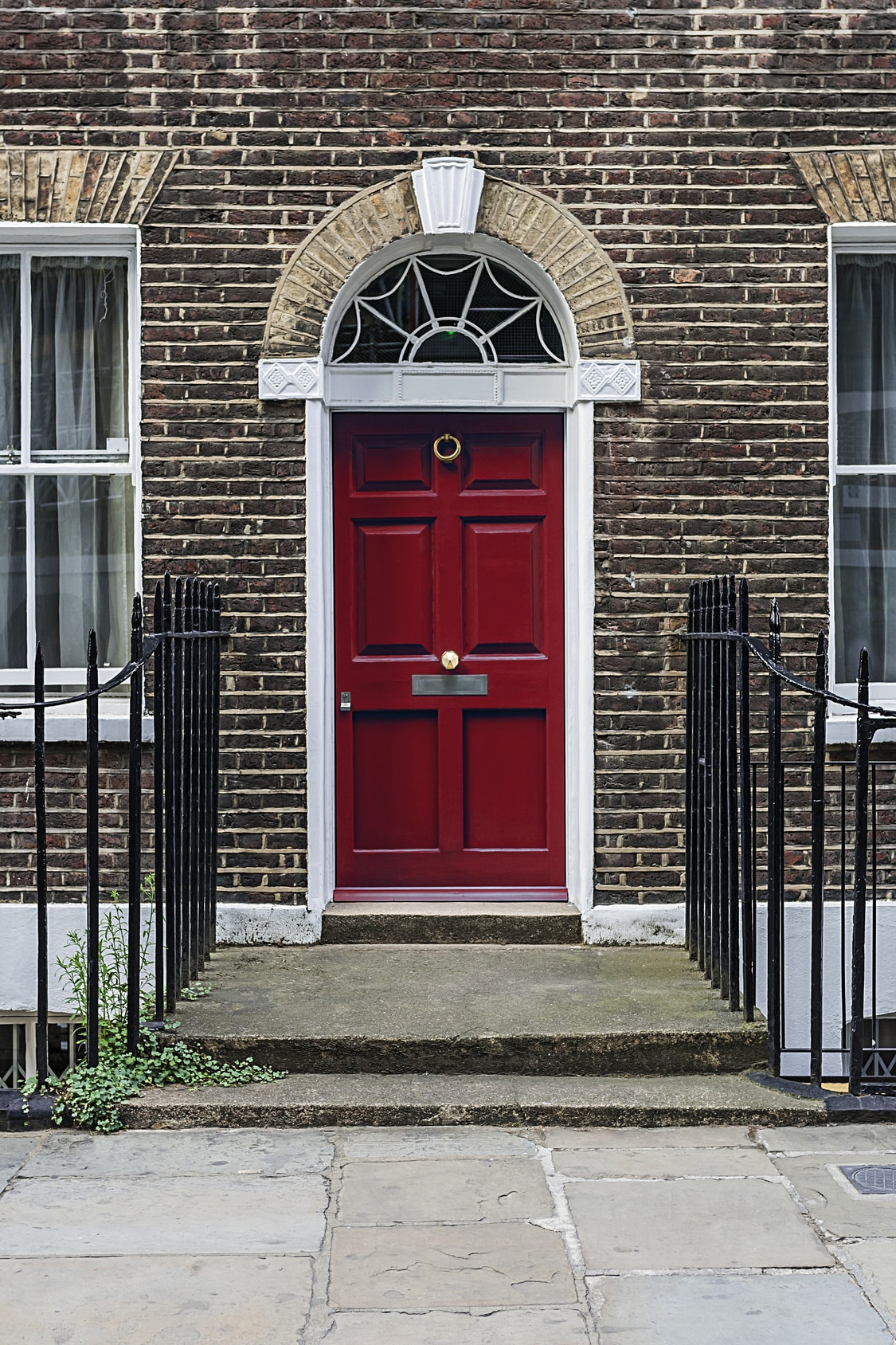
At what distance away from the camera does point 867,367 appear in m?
6.93

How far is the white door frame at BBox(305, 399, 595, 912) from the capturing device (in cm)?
663

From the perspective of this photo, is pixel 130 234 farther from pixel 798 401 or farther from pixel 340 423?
pixel 798 401

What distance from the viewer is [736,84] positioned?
666 cm

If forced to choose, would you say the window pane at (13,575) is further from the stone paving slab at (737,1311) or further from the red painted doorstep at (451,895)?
the stone paving slab at (737,1311)

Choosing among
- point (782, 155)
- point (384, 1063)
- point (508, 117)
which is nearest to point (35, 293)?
point (508, 117)

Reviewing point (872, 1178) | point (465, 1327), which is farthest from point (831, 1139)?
point (465, 1327)

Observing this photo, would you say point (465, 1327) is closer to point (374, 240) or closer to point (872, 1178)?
point (872, 1178)

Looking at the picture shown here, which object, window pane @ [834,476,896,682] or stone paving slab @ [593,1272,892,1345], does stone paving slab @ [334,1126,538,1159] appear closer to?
stone paving slab @ [593,1272,892,1345]

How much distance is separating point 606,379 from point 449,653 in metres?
1.45

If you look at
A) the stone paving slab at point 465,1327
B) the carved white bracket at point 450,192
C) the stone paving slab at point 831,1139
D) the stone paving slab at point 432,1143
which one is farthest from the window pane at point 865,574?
the stone paving slab at point 465,1327

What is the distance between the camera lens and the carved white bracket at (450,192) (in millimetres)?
6520

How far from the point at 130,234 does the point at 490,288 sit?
1673 millimetres

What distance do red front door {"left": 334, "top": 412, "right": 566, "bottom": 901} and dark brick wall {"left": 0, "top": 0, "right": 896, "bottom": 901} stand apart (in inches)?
12.7

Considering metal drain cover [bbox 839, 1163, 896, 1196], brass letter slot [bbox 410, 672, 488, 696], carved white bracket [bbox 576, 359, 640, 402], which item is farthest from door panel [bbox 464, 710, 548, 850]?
metal drain cover [bbox 839, 1163, 896, 1196]
